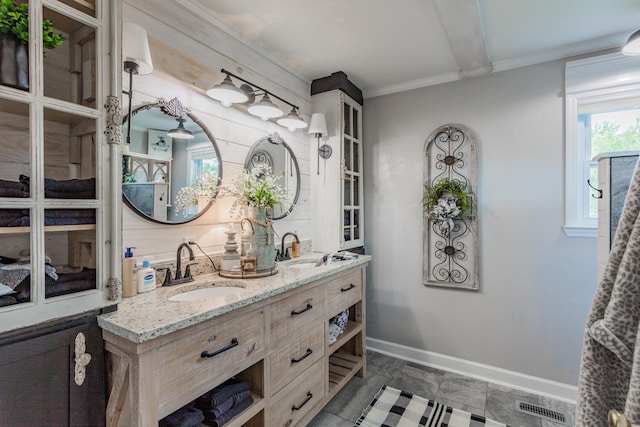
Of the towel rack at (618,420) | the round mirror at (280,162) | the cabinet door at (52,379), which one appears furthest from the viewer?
the round mirror at (280,162)

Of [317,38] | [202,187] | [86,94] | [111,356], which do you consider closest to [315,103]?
[317,38]

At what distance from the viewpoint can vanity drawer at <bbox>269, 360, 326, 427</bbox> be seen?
1558mm

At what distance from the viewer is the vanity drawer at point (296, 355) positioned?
1542 millimetres

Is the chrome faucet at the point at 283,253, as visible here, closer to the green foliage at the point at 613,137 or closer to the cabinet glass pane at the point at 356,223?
the cabinet glass pane at the point at 356,223

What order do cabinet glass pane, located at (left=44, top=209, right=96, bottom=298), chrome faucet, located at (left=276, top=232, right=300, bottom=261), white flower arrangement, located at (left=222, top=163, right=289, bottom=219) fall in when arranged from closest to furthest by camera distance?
cabinet glass pane, located at (left=44, top=209, right=96, bottom=298) → white flower arrangement, located at (left=222, top=163, right=289, bottom=219) → chrome faucet, located at (left=276, top=232, right=300, bottom=261)

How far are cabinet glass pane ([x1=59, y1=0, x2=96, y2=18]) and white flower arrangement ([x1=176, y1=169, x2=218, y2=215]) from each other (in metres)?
0.85

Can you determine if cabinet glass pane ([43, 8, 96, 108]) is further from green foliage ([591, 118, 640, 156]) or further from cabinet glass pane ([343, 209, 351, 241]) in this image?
green foliage ([591, 118, 640, 156])

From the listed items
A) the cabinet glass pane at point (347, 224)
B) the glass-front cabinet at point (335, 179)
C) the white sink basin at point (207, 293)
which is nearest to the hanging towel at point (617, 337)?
the white sink basin at point (207, 293)

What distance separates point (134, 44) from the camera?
4.43 ft

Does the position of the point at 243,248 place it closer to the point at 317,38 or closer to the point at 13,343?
the point at 13,343

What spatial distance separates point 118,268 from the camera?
44.8 inches

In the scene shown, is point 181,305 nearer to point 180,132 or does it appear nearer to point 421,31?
point 180,132

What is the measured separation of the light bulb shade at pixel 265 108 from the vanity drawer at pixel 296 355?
141 cm

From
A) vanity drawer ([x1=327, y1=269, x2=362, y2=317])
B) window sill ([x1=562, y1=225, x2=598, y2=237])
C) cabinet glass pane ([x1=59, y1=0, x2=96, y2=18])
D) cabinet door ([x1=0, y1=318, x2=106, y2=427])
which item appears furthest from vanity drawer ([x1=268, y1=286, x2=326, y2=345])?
window sill ([x1=562, y1=225, x2=598, y2=237])
